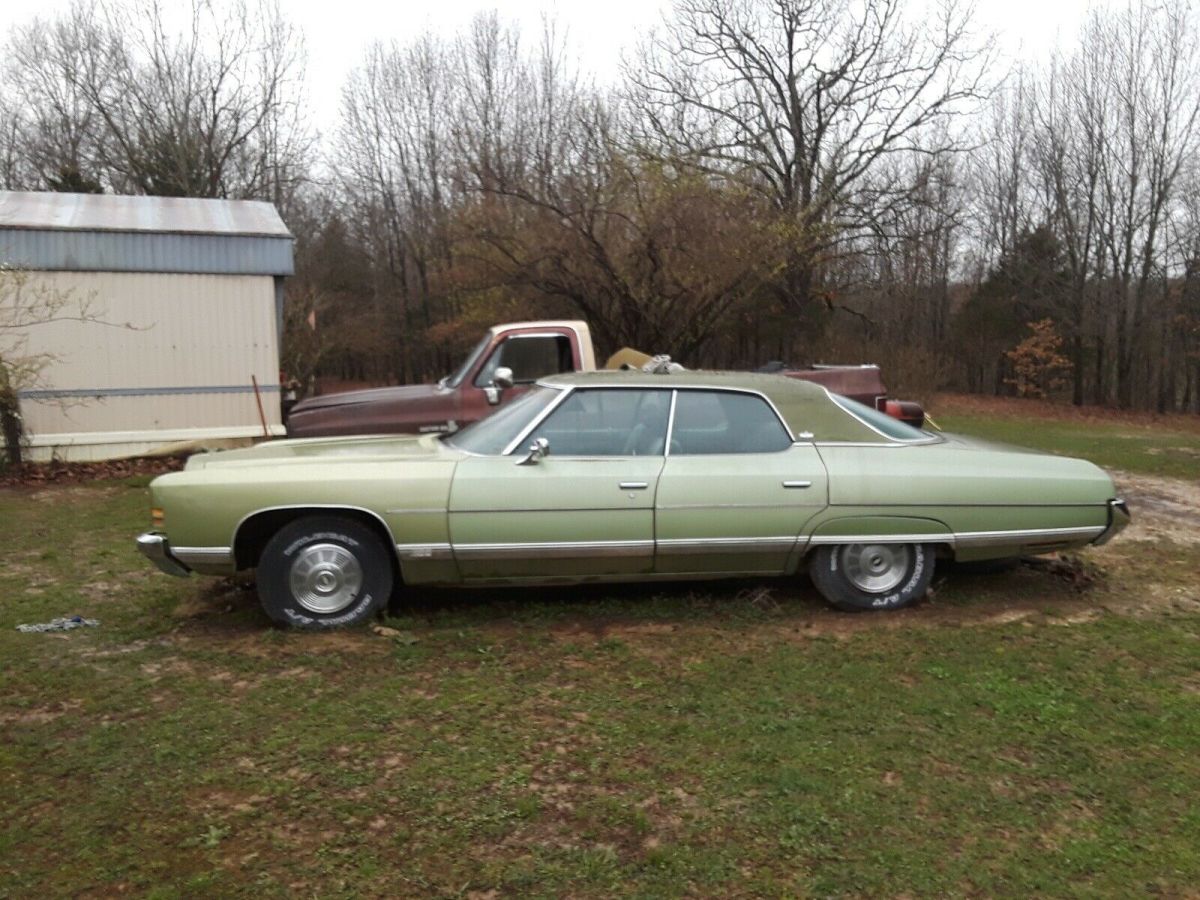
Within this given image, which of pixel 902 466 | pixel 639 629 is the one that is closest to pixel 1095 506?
pixel 902 466

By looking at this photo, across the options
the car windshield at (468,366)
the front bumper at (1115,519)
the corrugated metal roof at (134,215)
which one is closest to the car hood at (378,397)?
the car windshield at (468,366)

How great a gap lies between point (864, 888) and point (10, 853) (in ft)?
8.47

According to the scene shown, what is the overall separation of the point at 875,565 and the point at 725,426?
1.17 m

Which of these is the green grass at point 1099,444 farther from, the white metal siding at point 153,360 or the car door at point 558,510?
the white metal siding at point 153,360

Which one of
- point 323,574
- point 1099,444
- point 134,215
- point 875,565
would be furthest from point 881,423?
point 1099,444

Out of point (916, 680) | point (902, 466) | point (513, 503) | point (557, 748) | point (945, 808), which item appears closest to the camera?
point (945, 808)

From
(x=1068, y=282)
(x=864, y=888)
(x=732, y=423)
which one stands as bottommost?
(x=864, y=888)

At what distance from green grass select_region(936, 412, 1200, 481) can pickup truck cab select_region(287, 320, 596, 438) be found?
5371 millimetres

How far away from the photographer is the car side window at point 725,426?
17.5ft

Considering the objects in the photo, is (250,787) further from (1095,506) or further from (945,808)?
(1095,506)

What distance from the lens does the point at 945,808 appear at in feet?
10.7

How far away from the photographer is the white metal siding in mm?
11852

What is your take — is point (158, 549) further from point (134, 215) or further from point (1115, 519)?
point (134, 215)

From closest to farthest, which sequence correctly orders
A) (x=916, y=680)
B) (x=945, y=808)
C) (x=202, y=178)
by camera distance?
(x=945, y=808)
(x=916, y=680)
(x=202, y=178)
